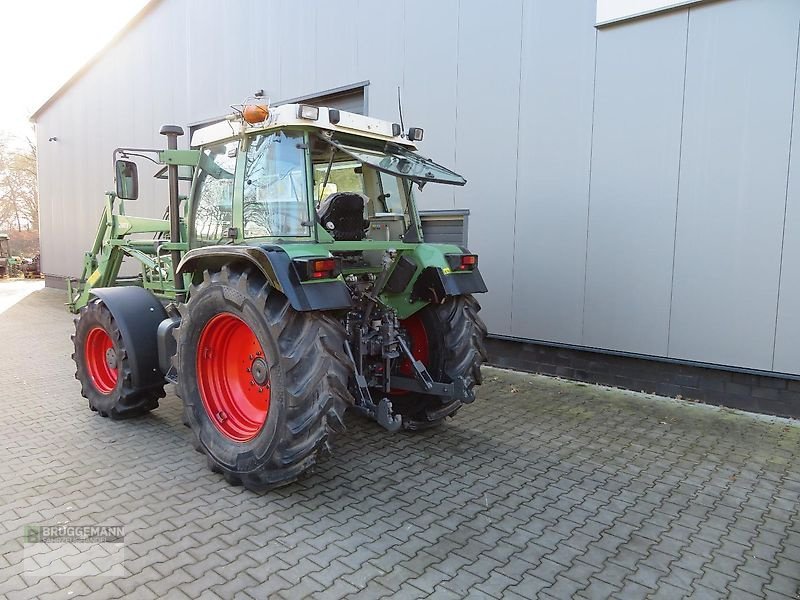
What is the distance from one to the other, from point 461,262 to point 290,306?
1.63 meters

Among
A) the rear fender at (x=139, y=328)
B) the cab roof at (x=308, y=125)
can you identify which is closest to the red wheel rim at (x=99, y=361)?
the rear fender at (x=139, y=328)

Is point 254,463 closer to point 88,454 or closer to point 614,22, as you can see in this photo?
point 88,454

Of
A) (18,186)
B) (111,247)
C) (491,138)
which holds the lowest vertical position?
(111,247)

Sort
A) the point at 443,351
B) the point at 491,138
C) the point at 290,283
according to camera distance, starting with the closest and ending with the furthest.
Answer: the point at 290,283, the point at 443,351, the point at 491,138

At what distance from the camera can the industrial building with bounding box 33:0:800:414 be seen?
513cm

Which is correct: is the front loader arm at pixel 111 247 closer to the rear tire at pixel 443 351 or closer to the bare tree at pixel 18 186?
the rear tire at pixel 443 351

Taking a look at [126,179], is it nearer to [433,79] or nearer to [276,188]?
[276,188]

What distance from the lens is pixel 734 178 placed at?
525 centimetres

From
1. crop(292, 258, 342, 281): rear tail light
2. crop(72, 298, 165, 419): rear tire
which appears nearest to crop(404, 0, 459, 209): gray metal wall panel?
crop(292, 258, 342, 281): rear tail light

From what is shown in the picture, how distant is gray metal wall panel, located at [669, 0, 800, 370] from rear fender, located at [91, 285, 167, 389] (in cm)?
487

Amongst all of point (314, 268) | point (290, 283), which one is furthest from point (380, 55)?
point (290, 283)

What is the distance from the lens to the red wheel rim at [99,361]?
5137 millimetres

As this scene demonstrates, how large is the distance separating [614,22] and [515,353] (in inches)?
147

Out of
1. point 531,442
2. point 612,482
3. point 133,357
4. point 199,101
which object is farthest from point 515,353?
point 199,101
